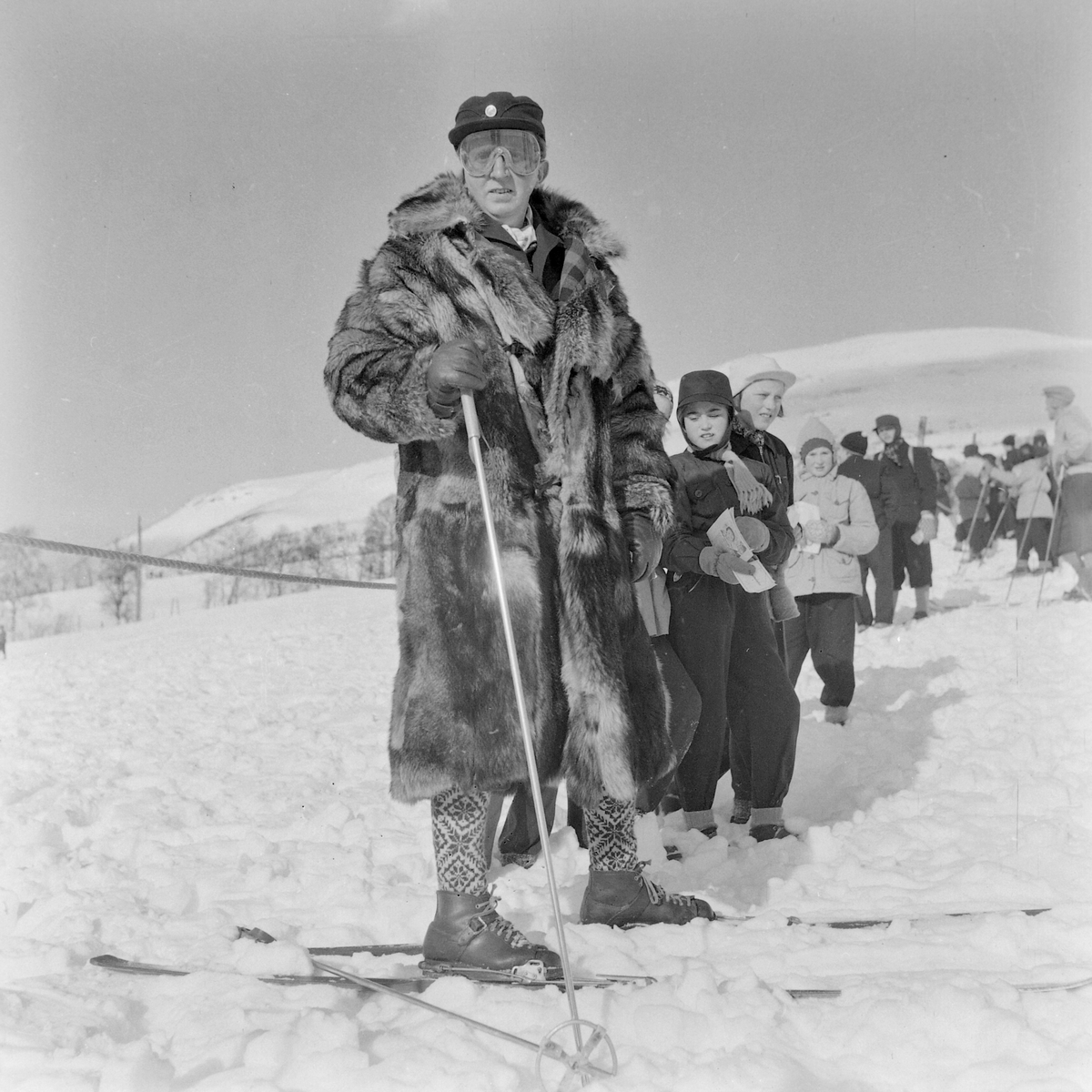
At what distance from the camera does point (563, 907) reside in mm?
3324

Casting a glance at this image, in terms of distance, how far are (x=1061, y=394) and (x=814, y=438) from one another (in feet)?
12.4

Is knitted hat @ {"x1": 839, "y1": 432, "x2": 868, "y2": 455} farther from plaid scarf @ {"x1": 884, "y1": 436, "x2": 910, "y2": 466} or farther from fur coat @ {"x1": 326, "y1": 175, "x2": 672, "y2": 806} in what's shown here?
fur coat @ {"x1": 326, "y1": 175, "x2": 672, "y2": 806}

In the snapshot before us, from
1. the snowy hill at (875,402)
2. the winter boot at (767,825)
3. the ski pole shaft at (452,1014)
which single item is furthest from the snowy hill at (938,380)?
the ski pole shaft at (452,1014)

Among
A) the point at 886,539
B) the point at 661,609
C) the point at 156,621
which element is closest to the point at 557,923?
the point at 661,609

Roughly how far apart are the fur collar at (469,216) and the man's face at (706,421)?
1112mm

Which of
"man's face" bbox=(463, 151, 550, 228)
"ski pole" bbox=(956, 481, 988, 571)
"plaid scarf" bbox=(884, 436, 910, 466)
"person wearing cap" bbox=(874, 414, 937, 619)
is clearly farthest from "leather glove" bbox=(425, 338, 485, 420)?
"ski pole" bbox=(956, 481, 988, 571)

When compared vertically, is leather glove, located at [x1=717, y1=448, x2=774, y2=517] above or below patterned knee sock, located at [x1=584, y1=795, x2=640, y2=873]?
above

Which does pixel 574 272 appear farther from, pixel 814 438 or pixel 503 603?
pixel 814 438

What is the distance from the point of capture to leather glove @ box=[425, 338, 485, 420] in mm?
2650

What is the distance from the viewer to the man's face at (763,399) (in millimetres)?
4871

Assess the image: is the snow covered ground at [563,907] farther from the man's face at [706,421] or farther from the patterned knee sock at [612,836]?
the man's face at [706,421]

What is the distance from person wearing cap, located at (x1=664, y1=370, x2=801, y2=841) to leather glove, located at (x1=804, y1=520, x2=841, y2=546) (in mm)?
1823

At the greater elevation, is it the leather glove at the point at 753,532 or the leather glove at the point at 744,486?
the leather glove at the point at 744,486

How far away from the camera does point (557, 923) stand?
7.84 feet
